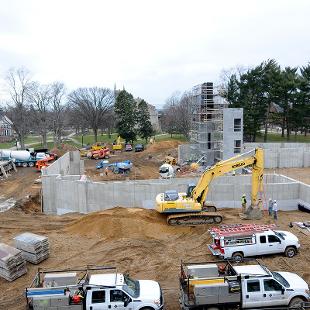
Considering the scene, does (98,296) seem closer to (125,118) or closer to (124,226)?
(124,226)

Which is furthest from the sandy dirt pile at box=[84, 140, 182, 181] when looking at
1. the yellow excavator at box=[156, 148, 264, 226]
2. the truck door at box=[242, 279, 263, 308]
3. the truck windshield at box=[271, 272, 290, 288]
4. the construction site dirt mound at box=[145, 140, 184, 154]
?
the truck door at box=[242, 279, 263, 308]

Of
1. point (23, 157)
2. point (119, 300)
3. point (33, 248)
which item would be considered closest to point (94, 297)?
point (119, 300)

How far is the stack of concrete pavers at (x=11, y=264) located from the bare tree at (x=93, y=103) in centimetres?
6601

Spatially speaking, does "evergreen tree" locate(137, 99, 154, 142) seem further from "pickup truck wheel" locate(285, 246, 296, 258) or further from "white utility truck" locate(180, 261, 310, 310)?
"white utility truck" locate(180, 261, 310, 310)

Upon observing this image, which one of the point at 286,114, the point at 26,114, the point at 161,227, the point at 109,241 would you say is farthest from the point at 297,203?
the point at 26,114

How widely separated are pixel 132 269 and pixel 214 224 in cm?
702

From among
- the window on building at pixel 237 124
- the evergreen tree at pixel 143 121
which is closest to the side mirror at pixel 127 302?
the window on building at pixel 237 124

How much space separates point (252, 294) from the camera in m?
11.9

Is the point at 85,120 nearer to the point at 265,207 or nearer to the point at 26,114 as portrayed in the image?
the point at 26,114

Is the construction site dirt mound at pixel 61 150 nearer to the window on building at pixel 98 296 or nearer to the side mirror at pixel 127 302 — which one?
the window on building at pixel 98 296

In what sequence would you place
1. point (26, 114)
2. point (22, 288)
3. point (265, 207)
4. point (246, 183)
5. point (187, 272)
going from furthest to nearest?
point (26, 114) < point (246, 183) < point (265, 207) < point (22, 288) < point (187, 272)

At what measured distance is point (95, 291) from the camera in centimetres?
1162

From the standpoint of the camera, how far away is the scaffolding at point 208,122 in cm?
4269

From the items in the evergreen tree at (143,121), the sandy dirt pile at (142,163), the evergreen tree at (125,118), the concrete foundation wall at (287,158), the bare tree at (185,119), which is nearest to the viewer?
the sandy dirt pile at (142,163)
